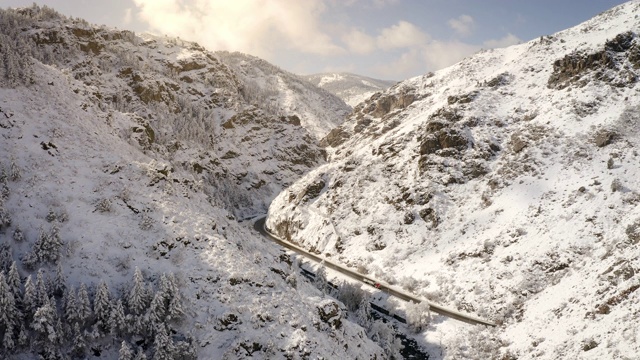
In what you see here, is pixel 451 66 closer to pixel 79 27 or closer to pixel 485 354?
pixel 485 354

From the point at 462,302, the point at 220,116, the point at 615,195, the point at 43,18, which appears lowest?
the point at 462,302

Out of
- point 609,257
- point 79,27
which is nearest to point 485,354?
point 609,257

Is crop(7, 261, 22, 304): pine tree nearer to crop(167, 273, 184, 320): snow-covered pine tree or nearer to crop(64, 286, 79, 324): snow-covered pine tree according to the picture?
crop(64, 286, 79, 324): snow-covered pine tree

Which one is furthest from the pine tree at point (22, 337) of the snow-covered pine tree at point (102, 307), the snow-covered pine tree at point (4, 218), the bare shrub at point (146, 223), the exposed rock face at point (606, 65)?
the exposed rock face at point (606, 65)

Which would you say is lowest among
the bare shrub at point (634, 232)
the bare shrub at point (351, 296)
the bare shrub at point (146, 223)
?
the bare shrub at point (351, 296)

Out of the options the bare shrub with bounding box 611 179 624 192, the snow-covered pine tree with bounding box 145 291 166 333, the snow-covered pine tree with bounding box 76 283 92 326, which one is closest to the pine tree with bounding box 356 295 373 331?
the snow-covered pine tree with bounding box 145 291 166 333

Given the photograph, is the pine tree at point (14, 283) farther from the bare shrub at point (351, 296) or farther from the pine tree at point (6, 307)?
the bare shrub at point (351, 296)
